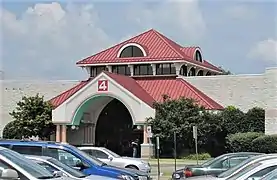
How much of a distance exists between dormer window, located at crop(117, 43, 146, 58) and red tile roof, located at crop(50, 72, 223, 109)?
223cm

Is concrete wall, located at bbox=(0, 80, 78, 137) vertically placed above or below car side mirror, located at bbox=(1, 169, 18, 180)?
above

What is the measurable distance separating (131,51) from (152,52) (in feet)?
6.24

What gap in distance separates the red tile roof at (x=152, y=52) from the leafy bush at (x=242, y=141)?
1063 cm

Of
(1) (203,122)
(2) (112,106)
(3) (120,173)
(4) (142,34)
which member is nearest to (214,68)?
(4) (142,34)

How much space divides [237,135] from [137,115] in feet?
27.9

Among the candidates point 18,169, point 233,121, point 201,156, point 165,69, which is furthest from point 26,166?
point 165,69

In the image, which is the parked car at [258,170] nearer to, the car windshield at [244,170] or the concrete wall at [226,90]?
the car windshield at [244,170]

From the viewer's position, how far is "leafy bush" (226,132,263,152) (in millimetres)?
47500

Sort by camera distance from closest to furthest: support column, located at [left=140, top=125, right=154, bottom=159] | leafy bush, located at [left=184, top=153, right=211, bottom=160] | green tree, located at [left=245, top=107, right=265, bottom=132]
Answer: leafy bush, located at [left=184, top=153, right=211, bottom=160] → green tree, located at [left=245, top=107, right=265, bottom=132] → support column, located at [left=140, top=125, right=154, bottom=159]

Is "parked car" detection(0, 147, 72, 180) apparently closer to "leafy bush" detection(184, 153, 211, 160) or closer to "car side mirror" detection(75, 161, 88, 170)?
"car side mirror" detection(75, 161, 88, 170)

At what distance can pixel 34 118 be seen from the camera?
55156mm

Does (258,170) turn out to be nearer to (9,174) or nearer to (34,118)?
(9,174)

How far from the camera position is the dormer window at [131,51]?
58.8m

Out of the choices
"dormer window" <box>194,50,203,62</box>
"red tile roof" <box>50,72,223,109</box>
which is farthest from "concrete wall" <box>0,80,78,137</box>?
"dormer window" <box>194,50,203,62</box>
